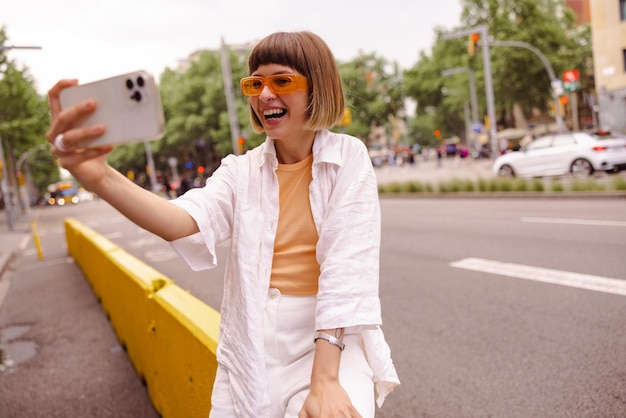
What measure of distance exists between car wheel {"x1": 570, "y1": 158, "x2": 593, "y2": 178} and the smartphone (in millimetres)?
18896

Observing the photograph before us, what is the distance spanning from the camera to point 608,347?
4.20 meters

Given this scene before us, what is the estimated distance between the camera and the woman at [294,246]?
1544 mm

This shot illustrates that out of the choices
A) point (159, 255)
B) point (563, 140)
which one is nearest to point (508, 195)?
point (563, 140)

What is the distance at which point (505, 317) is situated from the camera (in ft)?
16.9

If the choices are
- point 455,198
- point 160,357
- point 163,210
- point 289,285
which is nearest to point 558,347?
point 160,357

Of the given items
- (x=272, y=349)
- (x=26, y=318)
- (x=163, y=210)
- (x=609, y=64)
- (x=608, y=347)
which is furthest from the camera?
(x=609, y=64)

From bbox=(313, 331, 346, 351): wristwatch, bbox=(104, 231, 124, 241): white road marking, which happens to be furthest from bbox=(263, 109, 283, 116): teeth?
bbox=(104, 231, 124, 241): white road marking

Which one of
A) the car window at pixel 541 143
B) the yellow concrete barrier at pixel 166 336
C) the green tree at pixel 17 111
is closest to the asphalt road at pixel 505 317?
the yellow concrete barrier at pixel 166 336

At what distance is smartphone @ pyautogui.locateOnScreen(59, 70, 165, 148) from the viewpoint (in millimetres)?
1095

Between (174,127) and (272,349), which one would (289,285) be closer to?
(272,349)

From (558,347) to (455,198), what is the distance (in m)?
14.5

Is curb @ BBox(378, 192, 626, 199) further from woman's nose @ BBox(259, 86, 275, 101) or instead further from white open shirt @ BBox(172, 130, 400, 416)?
woman's nose @ BBox(259, 86, 275, 101)

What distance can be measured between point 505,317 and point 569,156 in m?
14.9

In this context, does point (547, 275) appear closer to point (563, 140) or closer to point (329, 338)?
point (329, 338)
